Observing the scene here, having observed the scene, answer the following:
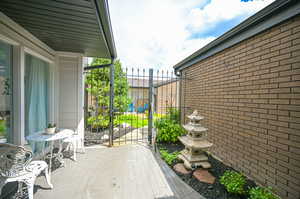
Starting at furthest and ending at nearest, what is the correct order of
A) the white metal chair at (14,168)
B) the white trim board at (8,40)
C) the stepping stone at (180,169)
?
the stepping stone at (180,169) < the white trim board at (8,40) < the white metal chair at (14,168)

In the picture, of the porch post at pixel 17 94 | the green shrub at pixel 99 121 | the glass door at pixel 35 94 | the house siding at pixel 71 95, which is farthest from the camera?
the green shrub at pixel 99 121

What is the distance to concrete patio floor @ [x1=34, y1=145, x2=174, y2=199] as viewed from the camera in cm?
183

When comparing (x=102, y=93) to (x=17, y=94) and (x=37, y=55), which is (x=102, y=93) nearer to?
(x=37, y=55)

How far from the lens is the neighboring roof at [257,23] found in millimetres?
1650

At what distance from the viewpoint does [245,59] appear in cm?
235

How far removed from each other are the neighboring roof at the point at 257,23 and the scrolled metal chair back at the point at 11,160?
12.9 ft

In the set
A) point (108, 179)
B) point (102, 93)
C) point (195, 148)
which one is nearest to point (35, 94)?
point (108, 179)

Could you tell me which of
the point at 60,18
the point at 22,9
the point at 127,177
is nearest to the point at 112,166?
the point at 127,177

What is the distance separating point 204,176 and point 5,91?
148 inches

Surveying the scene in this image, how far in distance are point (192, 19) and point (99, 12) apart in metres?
4.09

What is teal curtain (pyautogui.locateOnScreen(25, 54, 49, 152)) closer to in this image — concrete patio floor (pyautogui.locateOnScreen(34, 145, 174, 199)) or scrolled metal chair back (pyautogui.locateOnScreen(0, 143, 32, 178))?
concrete patio floor (pyautogui.locateOnScreen(34, 145, 174, 199))

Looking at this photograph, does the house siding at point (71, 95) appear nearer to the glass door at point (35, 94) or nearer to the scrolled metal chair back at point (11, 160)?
the glass door at point (35, 94)

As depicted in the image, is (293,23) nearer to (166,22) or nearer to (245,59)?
(245,59)

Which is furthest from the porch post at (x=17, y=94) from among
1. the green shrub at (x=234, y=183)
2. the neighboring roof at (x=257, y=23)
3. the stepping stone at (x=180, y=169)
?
the neighboring roof at (x=257, y=23)
